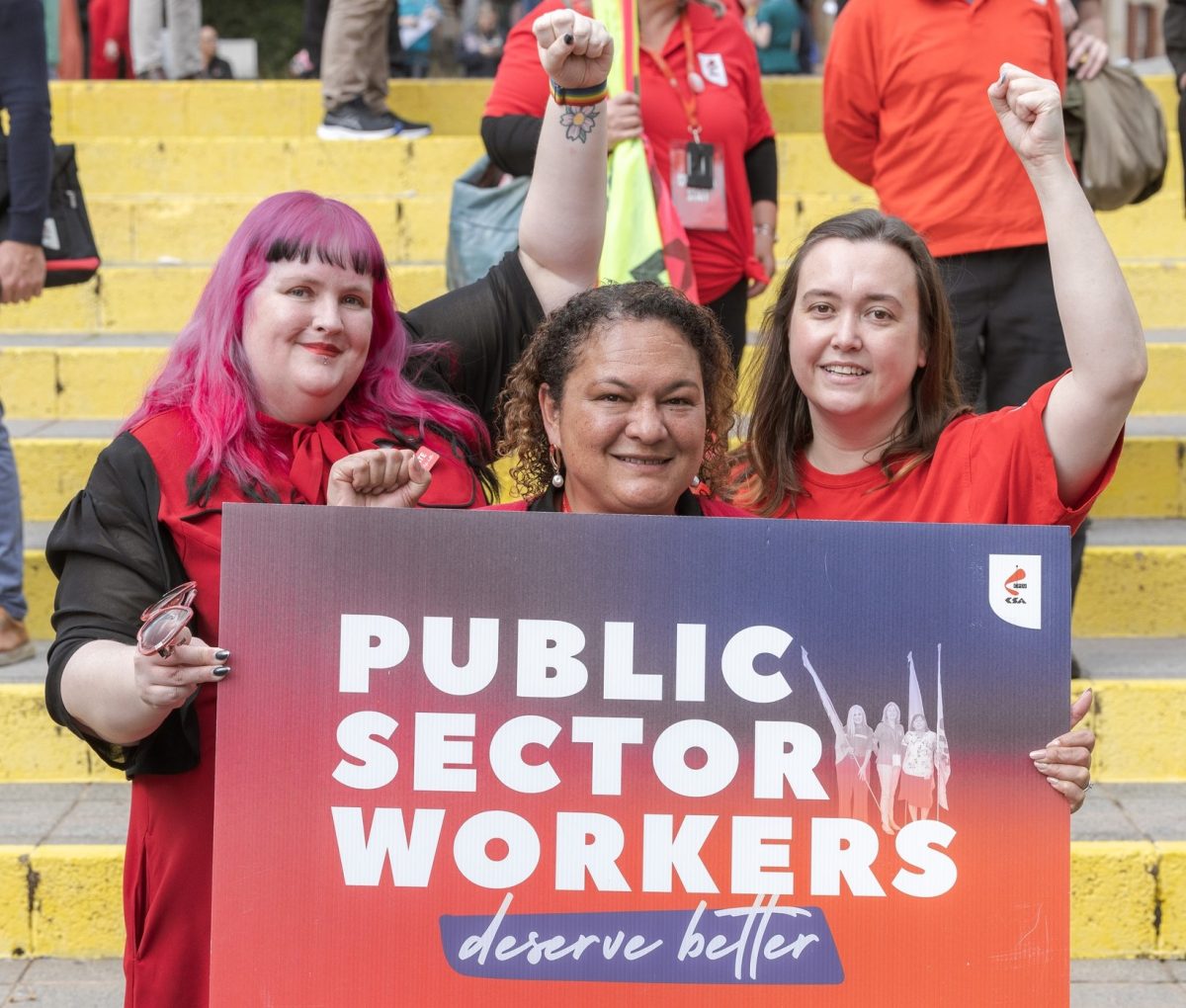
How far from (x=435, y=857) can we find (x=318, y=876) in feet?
0.46

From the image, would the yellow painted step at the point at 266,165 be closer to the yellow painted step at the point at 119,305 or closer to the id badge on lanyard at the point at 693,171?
the yellow painted step at the point at 119,305

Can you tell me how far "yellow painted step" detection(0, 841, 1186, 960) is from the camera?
3.54 m

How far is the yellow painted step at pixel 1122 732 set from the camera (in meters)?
4.07

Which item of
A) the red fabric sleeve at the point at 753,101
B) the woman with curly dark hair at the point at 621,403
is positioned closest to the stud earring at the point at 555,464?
the woman with curly dark hair at the point at 621,403

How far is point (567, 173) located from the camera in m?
2.40

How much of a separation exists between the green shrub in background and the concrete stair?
58.6 ft

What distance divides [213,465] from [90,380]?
13.4 ft

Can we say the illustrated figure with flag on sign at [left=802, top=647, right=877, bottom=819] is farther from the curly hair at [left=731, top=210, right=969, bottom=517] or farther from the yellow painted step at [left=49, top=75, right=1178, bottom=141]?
the yellow painted step at [left=49, top=75, right=1178, bottom=141]

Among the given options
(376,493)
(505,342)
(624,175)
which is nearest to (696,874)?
(376,493)

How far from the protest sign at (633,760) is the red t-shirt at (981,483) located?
0.30 meters

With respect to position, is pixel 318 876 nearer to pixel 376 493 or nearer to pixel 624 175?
pixel 376 493

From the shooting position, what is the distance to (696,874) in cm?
193

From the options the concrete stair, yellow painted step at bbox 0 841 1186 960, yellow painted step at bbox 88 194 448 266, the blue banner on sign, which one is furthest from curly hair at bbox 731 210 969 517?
yellow painted step at bbox 88 194 448 266

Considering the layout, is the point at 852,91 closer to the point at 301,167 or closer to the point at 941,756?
the point at 941,756
